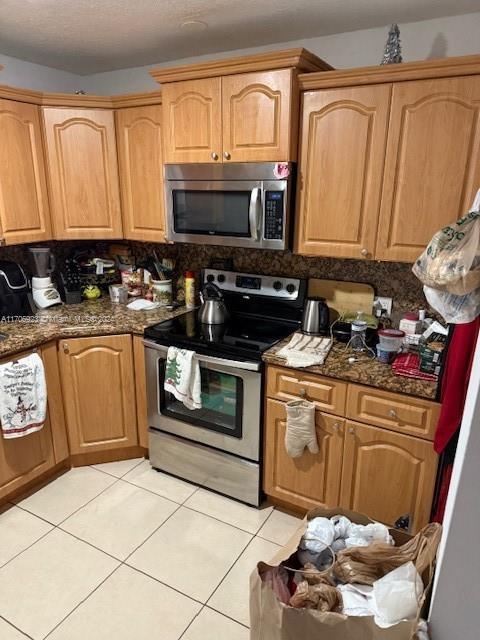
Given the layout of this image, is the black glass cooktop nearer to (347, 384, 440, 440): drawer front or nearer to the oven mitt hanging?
the oven mitt hanging

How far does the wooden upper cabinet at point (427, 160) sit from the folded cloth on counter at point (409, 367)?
1.45 feet

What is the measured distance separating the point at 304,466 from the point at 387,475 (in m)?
0.39

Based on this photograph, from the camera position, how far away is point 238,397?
2150 millimetres

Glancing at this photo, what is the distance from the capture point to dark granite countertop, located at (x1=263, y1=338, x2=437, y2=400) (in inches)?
→ 69.1

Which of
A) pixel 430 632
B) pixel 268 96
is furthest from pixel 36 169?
pixel 430 632

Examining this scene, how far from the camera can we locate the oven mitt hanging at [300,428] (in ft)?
6.45

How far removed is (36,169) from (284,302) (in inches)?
63.2

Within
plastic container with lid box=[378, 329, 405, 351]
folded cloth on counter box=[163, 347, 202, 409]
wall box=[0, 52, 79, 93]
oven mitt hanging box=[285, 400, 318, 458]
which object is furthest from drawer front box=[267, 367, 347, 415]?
wall box=[0, 52, 79, 93]

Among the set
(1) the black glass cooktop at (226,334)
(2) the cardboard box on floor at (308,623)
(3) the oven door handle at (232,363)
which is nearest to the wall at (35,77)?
(1) the black glass cooktop at (226,334)

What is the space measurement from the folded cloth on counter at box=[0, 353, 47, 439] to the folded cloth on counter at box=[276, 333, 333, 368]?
48.7 inches

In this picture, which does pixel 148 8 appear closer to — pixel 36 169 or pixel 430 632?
pixel 36 169

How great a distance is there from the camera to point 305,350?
2.08 meters

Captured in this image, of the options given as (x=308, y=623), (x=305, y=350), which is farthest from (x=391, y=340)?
(x=308, y=623)

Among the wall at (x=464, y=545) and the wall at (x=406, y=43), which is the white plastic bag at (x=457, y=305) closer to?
the wall at (x=464, y=545)
